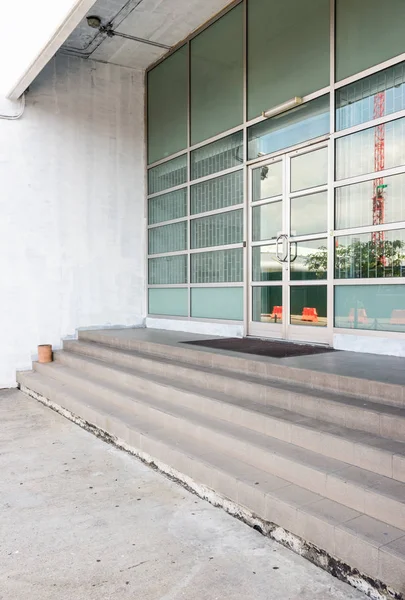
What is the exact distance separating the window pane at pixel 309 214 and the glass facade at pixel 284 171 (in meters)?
0.01

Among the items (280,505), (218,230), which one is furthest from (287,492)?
(218,230)

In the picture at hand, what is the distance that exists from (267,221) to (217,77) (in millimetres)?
2167

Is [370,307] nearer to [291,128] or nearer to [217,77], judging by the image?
[291,128]

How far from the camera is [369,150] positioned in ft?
15.0

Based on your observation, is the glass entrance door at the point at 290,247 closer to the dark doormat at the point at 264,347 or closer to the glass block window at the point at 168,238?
the dark doormat at the point at 264,347

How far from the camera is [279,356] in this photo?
14.3 ft

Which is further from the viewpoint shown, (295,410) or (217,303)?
(217,303)

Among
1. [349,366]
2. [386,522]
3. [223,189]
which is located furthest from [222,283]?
[386,522]

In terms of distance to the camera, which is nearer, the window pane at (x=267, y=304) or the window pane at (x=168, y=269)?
the window pane at (x=267, y=304)

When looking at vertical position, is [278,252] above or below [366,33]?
below

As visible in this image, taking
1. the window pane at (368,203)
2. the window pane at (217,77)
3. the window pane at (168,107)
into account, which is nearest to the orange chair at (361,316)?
the window pane at (368,203)

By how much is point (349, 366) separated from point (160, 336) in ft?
9.98

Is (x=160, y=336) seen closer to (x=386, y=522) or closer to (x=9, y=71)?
(x=9, y=71)

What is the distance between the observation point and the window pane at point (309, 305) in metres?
5.03
